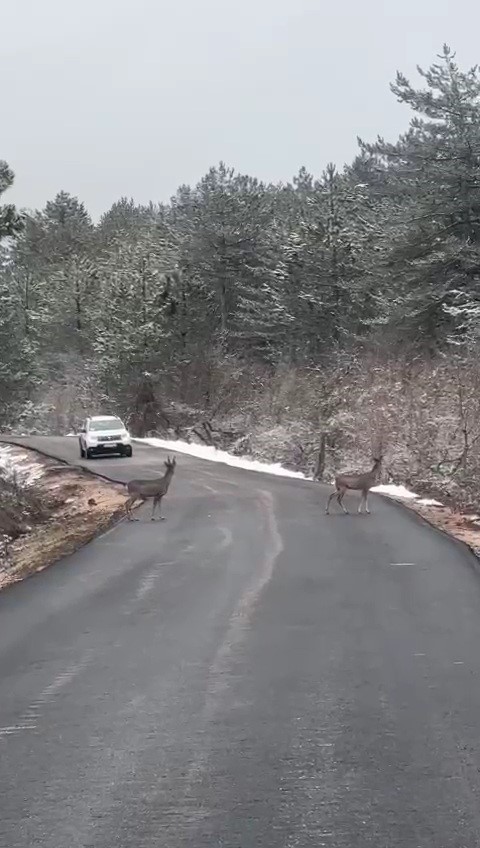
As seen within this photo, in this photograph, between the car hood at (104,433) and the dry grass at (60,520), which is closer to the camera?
the dry grass at (60,520)

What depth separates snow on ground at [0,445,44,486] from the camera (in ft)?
77.5

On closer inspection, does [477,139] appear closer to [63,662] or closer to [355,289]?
[355,289]

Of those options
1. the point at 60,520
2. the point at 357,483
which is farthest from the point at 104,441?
the point at 357,483

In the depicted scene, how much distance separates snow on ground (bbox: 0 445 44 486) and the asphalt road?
11.6 m

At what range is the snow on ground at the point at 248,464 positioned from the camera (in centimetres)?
1995

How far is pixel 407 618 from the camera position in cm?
862

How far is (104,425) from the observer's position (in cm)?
3312

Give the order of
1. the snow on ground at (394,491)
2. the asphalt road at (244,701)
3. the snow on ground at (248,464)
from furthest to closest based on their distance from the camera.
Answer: the snow on ground at (248,464), the snow on ground at (394,491), the asphalt road at (244,701)

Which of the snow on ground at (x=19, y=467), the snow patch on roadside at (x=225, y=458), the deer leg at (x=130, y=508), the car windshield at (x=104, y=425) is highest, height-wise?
the car windshield at (x=104, y=425)

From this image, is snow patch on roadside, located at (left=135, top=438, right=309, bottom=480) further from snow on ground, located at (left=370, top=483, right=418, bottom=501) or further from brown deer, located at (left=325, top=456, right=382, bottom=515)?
brown deer, located at (left=325, top=456, right=382, bottom=515)

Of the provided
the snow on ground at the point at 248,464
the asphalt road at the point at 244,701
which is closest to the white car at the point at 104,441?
the snow on ground at the point at 248,464

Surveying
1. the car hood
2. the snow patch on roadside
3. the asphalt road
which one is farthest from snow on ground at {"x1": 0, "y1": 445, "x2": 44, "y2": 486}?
the asphalt road

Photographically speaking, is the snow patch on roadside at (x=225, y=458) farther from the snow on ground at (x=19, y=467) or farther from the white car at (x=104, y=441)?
the snow on ground at (x=19, y=467)

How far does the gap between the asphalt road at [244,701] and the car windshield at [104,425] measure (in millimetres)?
20420
